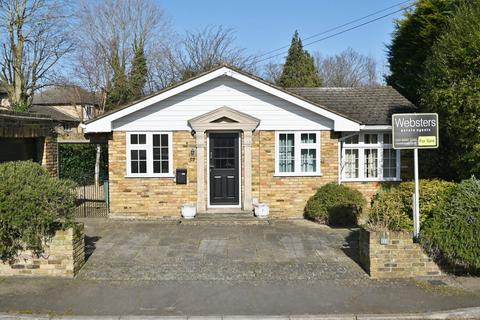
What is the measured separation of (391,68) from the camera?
1978 cm

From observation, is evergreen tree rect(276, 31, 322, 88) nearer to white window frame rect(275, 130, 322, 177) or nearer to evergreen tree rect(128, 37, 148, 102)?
evergreen tree rect(128, 37, 148, 102)

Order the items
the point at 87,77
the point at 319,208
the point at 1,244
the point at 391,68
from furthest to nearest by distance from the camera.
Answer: the point at 87,77 < the point at 391,68 < the point at 319,208 < the point at 1,244

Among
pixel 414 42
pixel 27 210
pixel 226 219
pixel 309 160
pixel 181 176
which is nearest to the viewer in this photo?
pixel 27 210

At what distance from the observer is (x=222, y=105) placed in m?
13.2

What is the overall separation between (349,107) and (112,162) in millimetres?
7575

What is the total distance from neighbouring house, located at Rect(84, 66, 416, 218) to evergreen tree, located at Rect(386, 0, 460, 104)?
3.89 meters

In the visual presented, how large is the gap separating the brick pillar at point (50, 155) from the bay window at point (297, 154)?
640cm

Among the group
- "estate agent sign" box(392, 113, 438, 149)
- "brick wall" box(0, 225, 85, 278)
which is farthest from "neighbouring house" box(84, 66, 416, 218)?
"brick wall" box(0, 225, 85, 278)

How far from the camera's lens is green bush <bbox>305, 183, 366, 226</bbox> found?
12430mm

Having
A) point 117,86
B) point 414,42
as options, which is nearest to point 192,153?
point 414,42

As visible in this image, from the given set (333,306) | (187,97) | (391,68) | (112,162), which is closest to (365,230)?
(333,306)

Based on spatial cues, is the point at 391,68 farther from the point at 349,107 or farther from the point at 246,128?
the point at 246,128

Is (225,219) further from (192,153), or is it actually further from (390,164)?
(390,164)

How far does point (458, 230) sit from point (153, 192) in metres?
8.49
